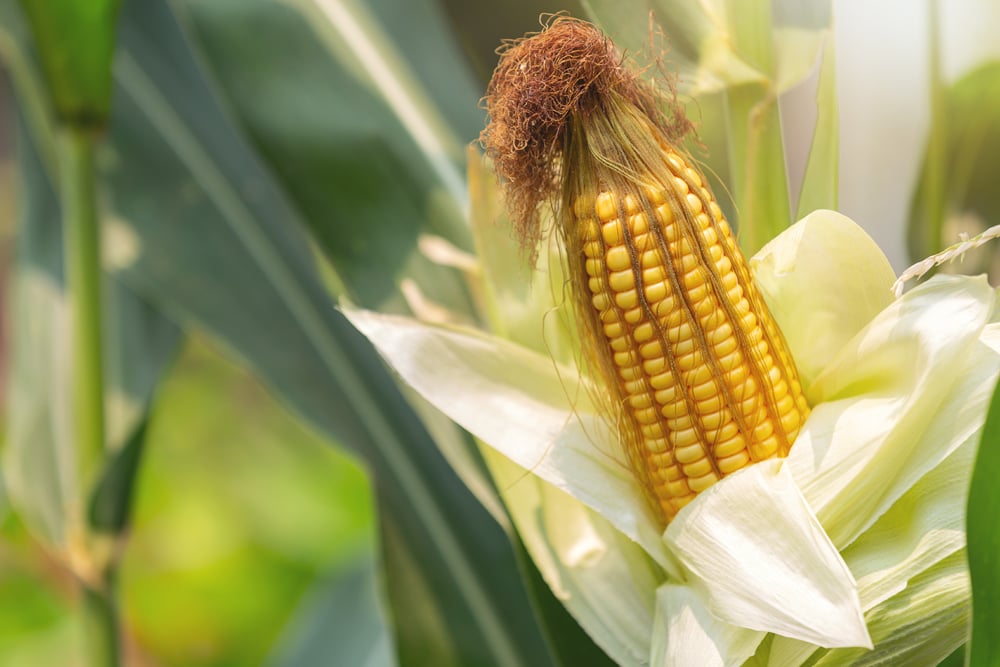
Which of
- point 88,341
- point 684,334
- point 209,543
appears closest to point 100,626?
point 88,341

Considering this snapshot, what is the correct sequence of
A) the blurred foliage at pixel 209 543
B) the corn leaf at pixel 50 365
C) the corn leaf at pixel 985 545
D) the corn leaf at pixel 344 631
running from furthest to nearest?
the blurred foliage at pixel 209 543 < the corn leaf at pixel 344 631 < the corn leaf at pixel 50 365 < the corn leaf at pixel 985 545

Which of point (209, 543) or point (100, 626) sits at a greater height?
point (100, 626)

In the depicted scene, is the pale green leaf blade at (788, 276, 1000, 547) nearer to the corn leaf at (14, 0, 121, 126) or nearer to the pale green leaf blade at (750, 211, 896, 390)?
the pale green leaf blade at (750, 211, 896, 390)

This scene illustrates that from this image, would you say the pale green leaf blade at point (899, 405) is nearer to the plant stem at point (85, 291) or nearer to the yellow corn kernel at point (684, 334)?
the yellow corn kernel at point (684, 334)

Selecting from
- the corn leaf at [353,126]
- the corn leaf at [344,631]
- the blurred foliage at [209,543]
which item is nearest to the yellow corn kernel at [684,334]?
the corn leaf at [353,126]

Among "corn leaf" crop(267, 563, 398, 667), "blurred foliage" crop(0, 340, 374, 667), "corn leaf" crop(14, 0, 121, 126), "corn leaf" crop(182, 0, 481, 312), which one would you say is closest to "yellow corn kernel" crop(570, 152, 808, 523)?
"corn leaf" crop(182, 0, 481, 312)

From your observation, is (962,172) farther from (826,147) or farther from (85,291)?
(85,291)

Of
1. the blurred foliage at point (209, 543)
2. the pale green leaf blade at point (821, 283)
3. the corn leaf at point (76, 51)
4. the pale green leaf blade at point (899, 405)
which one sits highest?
the corn leaf at point (76, 51)

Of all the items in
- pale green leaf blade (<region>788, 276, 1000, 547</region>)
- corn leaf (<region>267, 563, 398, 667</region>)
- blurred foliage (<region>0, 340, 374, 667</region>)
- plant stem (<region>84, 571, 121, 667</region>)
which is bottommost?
blurred foliage (<region>0, 340, 374, 667</region>)
